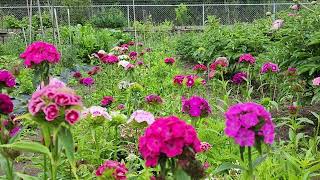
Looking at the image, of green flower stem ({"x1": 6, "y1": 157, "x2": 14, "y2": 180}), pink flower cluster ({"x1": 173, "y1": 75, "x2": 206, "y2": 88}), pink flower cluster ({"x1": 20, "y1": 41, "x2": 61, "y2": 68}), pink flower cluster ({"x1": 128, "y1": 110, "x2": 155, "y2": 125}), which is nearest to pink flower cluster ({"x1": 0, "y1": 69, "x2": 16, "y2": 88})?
pink flower cluster ({"x1": 20, "y1": 41, "x2": 61, "y2": 68})

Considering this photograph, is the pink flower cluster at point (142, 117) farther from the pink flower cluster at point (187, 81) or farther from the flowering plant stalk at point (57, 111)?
the pink flower cluster at point (187, 81)

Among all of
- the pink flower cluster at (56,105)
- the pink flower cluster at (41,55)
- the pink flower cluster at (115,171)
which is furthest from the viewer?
the pink flower cluster at (41,55)

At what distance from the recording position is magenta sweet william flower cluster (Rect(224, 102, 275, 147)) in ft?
5.68

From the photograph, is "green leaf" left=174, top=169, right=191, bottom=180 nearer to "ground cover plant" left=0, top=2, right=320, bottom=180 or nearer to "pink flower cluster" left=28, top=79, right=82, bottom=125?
"ground cover plant" left=0, top=2, right=320, bottom=180

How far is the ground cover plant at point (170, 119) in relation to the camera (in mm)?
1738

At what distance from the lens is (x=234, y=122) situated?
176 centimetres

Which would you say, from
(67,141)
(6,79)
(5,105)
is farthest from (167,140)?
(6,79)

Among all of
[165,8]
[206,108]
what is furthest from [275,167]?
[165,8]

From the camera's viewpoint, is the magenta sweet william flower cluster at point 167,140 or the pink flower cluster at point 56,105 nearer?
the magenta sweet william flower cluster at point 167,140

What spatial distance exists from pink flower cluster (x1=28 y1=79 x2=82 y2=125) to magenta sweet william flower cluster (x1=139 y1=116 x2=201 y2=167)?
1.04 feet

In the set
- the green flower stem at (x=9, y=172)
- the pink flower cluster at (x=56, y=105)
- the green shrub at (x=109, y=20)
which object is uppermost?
the pink flower cluster at (x=56, y=105)

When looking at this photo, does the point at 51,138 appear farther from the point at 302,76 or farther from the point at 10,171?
the point at 302,76

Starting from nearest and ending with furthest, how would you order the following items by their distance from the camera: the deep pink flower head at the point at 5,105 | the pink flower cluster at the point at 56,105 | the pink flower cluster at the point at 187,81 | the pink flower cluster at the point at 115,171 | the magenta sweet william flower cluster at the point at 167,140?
1. the magenta sweet william flower cluster at the point at 167,140
2. the pink flower cluster at the point at 56,105
3. the pink flower cluster at the point at 115,171
4. the deep pink flower head at the point at 5,105
5. the pink flower cluster at the point at 187,81

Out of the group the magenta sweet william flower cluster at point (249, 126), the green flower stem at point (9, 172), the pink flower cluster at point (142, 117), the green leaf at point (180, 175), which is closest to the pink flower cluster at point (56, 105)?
the green leaf at point (180, 175)
